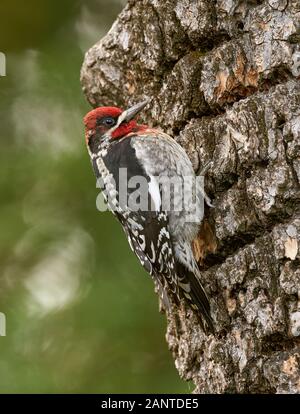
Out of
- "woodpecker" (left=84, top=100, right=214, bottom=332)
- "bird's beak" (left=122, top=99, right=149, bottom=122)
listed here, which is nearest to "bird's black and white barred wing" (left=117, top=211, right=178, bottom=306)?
"woodpecker" (left=84, top=100, right=214, bottom=332)

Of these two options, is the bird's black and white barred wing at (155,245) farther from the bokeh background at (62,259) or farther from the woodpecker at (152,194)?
the bokeh background at (62,259)

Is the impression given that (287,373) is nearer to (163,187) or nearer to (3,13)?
(163,187)

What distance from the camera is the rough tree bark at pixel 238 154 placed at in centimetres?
417

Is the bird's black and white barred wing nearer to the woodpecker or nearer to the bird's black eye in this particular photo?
the woodpecker

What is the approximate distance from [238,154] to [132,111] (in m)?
0.96

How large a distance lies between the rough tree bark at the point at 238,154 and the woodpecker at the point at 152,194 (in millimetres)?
96

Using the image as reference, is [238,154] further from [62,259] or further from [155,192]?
[62,259]

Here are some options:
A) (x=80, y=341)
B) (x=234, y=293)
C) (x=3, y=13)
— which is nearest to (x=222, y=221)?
(x=234, y=293)

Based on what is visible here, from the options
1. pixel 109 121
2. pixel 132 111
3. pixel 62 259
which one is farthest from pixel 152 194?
pixel 62 259

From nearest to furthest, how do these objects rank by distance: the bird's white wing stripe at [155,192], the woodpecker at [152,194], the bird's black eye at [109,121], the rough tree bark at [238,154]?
the rough tree bark at [238,154]
the woodpecker at [152,194]
the bird's white wing stripe at [155,192]
the bird's black eye at [109,121]

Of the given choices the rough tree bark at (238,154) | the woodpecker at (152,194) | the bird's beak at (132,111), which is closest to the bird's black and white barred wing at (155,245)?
the woodpecker at (152,194)

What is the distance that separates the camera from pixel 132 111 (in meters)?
5.22

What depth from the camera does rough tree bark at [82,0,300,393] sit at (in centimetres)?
417

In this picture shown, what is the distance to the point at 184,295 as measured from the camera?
476 centimetres
